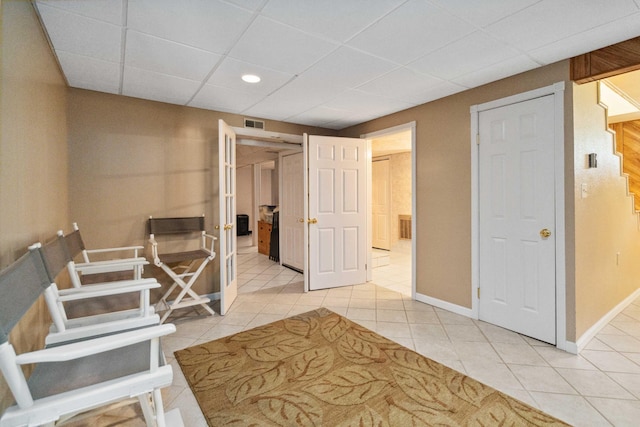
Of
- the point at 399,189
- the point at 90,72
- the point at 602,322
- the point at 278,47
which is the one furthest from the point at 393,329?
the point at 399,189

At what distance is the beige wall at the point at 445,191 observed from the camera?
3.16 m

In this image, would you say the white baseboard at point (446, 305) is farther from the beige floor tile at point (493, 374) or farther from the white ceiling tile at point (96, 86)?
the white ceiling tile at point (96, 86)

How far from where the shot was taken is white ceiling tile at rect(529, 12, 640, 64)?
1.96 m

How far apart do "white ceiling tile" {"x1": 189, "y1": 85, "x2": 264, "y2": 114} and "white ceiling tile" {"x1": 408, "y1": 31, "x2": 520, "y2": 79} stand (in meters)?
1.71

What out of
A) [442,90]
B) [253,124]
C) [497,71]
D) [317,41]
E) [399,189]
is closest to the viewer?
[317,41]

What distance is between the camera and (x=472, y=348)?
8.28ft

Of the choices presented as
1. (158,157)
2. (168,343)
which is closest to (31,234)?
(168,343)

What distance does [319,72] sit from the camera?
2.65 m

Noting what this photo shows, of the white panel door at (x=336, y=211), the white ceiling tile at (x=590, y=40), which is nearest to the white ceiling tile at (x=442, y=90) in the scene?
the white ceiling tile at (x=590, y=40)

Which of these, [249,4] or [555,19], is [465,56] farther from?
[249,4]

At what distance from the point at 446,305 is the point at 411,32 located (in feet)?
8.99

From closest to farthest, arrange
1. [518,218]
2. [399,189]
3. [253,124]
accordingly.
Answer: [518,218] → [253,124] → [399,189]

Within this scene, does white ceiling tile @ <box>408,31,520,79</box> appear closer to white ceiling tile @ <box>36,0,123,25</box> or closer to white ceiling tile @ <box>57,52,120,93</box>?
white ceiling tile @ <box>36,0,123,25</box>

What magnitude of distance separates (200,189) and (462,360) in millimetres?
3222
